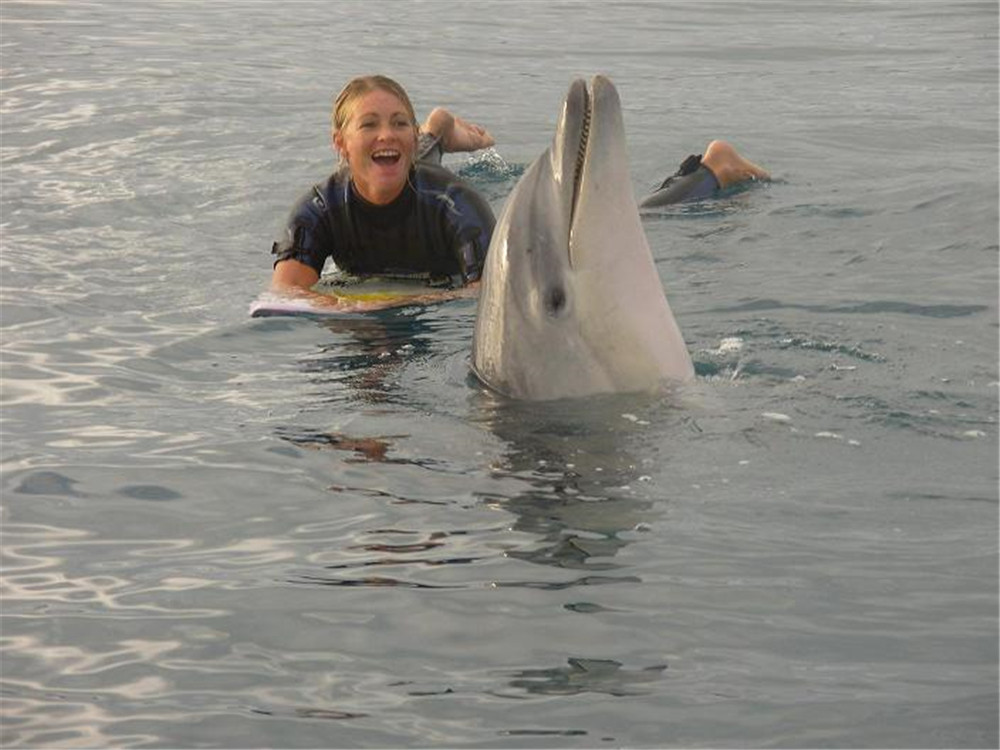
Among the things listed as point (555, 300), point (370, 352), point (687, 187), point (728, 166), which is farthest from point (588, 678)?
point (728, 166)

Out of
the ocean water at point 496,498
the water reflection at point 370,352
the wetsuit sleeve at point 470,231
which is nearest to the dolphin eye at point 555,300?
the ocean water at point 496,498

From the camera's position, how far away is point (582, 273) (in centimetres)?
735

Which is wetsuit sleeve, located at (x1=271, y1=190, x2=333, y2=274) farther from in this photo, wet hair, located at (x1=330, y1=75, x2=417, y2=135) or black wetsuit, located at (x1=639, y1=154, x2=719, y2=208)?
black wetsuit, located at (x1=639, y1=154, x2=719, y2=208)

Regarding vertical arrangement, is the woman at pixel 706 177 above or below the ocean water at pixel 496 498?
above

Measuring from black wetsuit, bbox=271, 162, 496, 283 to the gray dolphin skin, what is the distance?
280 centimetres

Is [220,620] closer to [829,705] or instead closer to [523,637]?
[523,637]

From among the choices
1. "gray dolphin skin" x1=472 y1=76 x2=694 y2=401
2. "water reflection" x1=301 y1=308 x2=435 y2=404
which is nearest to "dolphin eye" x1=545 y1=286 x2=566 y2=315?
"gray dolphin skin" x1=472 y1=76 x2=694 y2=401

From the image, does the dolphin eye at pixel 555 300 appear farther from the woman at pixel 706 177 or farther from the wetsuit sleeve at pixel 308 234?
the woman at pixel 706 177

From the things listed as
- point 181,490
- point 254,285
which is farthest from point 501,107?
point 181,490

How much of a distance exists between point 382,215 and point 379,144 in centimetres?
47

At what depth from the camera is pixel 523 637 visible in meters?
5.39

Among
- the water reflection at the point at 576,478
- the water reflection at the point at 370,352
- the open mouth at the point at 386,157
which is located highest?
the open mouth at the point at 386,157

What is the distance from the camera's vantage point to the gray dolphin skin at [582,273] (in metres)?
7.28

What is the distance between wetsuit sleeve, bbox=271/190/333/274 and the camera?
10578 millimetres
